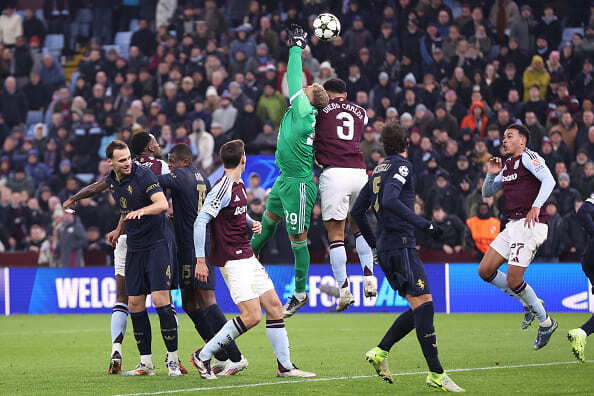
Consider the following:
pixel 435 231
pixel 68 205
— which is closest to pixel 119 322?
pixel 68 205

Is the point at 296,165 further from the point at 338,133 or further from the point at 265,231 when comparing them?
the point at 265,231

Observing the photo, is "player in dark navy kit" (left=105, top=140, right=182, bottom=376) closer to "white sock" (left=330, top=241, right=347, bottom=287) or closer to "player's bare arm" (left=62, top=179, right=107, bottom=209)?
"player's bare arm" (left=62, top=179, right=107, bottom=209)

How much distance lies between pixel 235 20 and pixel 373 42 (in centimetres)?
471

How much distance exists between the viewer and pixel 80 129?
81.7ft

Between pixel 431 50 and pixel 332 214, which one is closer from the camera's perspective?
pixel 332 214

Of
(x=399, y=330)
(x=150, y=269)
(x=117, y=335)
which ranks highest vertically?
(x=150, y=269)

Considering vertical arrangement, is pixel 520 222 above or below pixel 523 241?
above

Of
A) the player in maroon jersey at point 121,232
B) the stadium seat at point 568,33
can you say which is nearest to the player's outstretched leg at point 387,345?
the player in maroon jersey at point 121,232

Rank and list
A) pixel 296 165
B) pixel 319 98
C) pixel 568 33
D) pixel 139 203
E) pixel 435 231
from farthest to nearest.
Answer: pixel 568 33
pixel 296 165
pixel 319 98
pixel 139 203
pixel 435 231

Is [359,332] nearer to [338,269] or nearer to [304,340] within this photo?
[304,340]

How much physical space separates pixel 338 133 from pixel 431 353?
319cm

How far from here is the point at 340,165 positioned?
39.1 feet

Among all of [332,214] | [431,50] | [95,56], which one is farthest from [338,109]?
[95,56]

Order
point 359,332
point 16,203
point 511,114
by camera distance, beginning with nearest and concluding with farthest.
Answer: point 359,332, point 511,114, point 16,203
